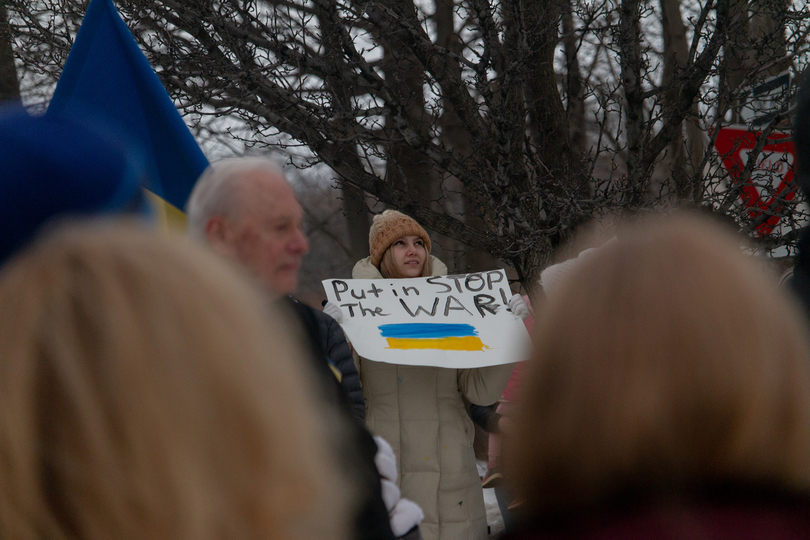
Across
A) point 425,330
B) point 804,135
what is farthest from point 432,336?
point 804,135

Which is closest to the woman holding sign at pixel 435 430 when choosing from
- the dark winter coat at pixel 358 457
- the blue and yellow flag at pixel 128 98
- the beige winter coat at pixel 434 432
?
the beige winter coat at pixel 434 432

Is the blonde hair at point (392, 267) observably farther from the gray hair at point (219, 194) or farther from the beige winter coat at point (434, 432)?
the gray hair at point (219, 194)

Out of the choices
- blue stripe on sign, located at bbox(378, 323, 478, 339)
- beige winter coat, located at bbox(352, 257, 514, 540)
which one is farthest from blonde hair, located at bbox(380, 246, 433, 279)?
beige winter coat, located at bbox(352, 257, 514, 540)

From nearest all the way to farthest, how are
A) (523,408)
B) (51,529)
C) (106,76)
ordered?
(51,529) → (523,408) → (106,76)

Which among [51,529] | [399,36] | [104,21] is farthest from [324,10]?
[51,529]

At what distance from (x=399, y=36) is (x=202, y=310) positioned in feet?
9.22

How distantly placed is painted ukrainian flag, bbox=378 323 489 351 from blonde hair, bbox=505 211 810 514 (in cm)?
212

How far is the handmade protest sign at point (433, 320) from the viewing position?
2.94 meters

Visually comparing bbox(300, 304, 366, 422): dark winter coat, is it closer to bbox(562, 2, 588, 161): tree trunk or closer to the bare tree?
the bare tree

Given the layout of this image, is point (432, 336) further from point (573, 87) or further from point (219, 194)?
point (573, 87)

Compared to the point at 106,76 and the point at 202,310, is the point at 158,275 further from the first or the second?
the point at 106,76

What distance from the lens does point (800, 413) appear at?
842 millimetres

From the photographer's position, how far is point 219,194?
5.19 feet

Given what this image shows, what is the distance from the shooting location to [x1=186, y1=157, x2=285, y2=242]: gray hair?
5.13 feet
